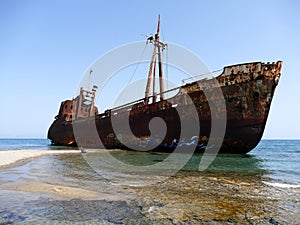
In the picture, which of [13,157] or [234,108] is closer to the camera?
[13,157]

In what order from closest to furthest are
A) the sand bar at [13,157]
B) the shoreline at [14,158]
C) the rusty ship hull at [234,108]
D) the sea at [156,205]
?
the sea at [156,205], the shoreline at [14,158], the sand bar at [13,157], the rusty ship hull at [234,108]

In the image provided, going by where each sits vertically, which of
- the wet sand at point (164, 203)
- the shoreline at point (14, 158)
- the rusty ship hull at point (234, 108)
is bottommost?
the wet sand at point (164, 203)

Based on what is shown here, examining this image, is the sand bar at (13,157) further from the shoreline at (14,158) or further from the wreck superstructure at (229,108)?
the wreck superstructure at (229,108)

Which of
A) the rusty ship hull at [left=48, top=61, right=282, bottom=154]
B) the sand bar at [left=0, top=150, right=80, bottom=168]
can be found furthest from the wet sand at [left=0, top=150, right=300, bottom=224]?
the rusty ship hull at [left=48, top=61, right=282, bottom=154]

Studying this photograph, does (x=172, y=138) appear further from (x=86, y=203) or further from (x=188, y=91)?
(x=86, y=203)

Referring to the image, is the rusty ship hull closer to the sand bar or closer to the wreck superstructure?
the wreck superstructure

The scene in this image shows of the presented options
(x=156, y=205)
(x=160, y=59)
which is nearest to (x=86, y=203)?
(x=156, y=205)

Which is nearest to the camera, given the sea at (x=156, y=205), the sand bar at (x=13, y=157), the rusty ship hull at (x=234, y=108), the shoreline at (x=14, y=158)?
the sea at (x=156, y=205)

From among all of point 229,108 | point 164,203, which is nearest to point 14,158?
point 164,203

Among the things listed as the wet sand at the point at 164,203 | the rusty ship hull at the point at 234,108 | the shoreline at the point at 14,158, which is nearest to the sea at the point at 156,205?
the wet sand at the point at 164,203

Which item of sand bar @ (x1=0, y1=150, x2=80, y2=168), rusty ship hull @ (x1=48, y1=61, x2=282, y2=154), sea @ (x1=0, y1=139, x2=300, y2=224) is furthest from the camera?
rusty ship hull @ (x1=48, y1=61, x2=282, y2=154)

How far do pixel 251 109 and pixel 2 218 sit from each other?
11.6 metres

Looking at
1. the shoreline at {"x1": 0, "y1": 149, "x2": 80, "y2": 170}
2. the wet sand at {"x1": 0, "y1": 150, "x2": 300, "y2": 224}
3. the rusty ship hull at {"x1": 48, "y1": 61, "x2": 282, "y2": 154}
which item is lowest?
the wet sand at {"x1": 0, "y1": 150, "x2": 300, "y2": 224}

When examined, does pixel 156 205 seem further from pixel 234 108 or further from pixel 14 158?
pixel 234 108
